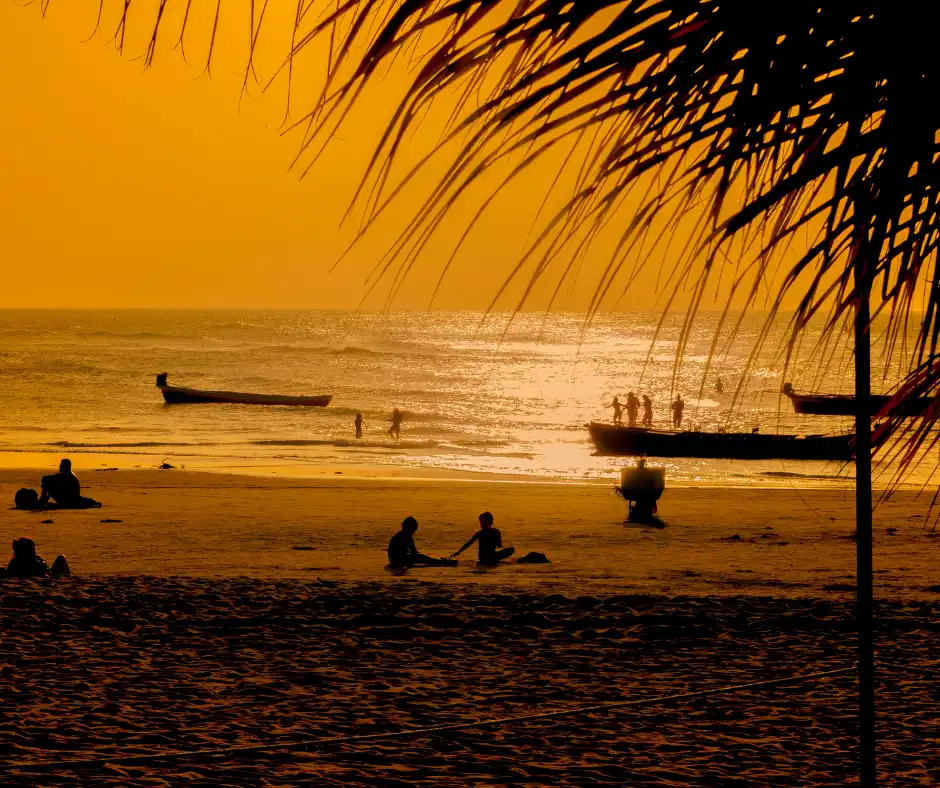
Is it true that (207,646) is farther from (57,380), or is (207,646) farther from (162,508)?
(57,380)

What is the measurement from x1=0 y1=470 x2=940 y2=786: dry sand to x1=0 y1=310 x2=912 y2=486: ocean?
5.03 ft

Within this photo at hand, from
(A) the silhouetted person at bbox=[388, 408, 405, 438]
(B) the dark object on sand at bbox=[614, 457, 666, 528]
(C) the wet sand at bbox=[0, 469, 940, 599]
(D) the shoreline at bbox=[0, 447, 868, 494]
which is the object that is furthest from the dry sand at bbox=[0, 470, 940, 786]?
(A) the silhouetted person at bbox=[388, 408, 405, 438]

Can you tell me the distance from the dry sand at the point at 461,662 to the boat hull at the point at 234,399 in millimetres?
40833

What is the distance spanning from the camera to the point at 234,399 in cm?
5609

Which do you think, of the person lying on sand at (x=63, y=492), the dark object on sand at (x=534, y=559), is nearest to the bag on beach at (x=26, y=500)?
the person lying on sand at (x=63, y=492)

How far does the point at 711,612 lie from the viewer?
9.09 metres

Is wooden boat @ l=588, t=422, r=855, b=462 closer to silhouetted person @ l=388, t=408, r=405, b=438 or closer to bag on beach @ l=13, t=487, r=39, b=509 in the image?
silhouetted person @ l=388, t=408, r=405, b=438

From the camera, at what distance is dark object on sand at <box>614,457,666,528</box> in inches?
659

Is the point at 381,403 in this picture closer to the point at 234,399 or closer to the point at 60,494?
the point at 234,399

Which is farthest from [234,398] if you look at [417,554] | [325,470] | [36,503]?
[417,554]

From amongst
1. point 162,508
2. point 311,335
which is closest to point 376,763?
point 162,508

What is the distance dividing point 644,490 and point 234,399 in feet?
137

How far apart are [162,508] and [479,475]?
10.7 meters

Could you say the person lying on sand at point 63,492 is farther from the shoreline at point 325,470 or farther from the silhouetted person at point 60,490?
the shoreline at point 325,470
